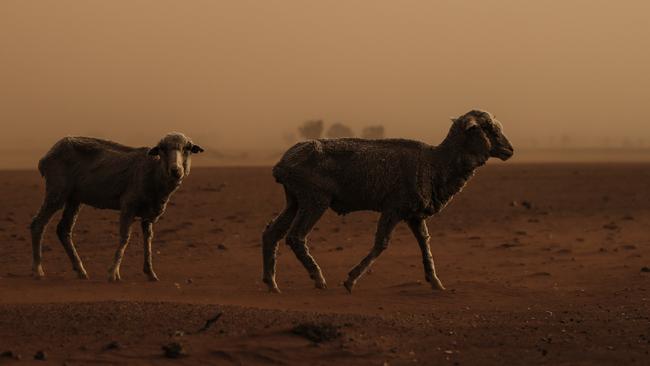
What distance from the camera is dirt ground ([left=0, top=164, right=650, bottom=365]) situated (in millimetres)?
9812

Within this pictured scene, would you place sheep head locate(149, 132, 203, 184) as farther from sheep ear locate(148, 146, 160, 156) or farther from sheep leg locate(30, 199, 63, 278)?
sheep leg locate(30, 199, 63, 278)

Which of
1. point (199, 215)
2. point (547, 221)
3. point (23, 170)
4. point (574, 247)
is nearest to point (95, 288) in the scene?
point (574, 247)

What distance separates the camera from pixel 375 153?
1332 centimetres

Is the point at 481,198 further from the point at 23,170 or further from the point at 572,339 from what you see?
the point at 23,170

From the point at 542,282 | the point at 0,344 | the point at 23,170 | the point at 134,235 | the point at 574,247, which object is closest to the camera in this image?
the point at 0,344

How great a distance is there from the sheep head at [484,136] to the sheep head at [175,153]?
3.80m

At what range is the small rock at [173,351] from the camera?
943cm

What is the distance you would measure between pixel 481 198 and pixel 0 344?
22923 millimetres

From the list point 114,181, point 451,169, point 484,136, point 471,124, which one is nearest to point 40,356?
point 114,181

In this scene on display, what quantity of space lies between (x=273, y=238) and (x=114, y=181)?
284 centimetres

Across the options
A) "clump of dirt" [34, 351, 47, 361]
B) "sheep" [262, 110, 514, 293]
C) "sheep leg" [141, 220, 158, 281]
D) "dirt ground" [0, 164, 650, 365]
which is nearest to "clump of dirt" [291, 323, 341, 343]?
"dirt ground" [0, 164, 650, 365]

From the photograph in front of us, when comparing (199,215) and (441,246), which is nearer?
(441,246)

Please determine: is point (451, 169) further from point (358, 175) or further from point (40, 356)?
point (40, 356)

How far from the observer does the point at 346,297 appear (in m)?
12.8
